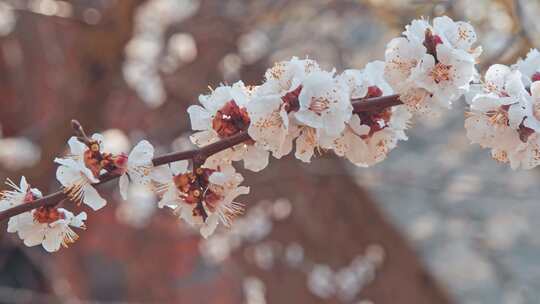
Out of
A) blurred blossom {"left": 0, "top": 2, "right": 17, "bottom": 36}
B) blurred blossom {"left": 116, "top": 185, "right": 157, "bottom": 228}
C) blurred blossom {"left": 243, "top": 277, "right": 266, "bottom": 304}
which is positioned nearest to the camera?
blurred blossom {"left": 0, "top": 2, "right": 17, "bottom": 36}

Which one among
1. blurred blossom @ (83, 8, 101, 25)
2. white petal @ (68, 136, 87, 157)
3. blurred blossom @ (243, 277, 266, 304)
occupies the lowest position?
blurred blossom @ (243, 277, 266, 304)

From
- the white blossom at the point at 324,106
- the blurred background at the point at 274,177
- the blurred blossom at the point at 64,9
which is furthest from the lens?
the blurred background at the point at 274,177

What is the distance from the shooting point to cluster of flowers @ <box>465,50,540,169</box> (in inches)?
29.5

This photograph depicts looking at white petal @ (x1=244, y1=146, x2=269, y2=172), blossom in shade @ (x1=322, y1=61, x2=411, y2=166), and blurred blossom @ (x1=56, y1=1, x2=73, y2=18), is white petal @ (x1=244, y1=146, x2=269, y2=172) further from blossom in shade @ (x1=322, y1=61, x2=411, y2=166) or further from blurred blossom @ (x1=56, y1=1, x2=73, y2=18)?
blurred blossom @ (x1=56, y1=1, x2=73, y2=18)

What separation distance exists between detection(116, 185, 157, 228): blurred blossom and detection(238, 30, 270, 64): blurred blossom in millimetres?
883

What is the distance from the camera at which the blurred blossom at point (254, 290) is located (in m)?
3.23

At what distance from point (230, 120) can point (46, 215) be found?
199mm

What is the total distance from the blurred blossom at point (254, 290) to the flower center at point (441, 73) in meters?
2.50

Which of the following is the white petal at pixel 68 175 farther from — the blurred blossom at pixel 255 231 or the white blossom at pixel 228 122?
the blurred blossom at pixel 255 231

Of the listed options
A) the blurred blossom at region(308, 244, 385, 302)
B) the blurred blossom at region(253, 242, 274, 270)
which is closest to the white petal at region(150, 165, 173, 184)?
the blurred blossom at region(308, 244, 385, 302)

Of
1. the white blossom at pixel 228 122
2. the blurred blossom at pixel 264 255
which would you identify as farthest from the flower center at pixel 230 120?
the blurred blossom at pixel 264 255

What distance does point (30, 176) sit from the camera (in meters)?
2.44

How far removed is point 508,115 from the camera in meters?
0.75

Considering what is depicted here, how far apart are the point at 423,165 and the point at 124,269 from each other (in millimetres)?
1445
